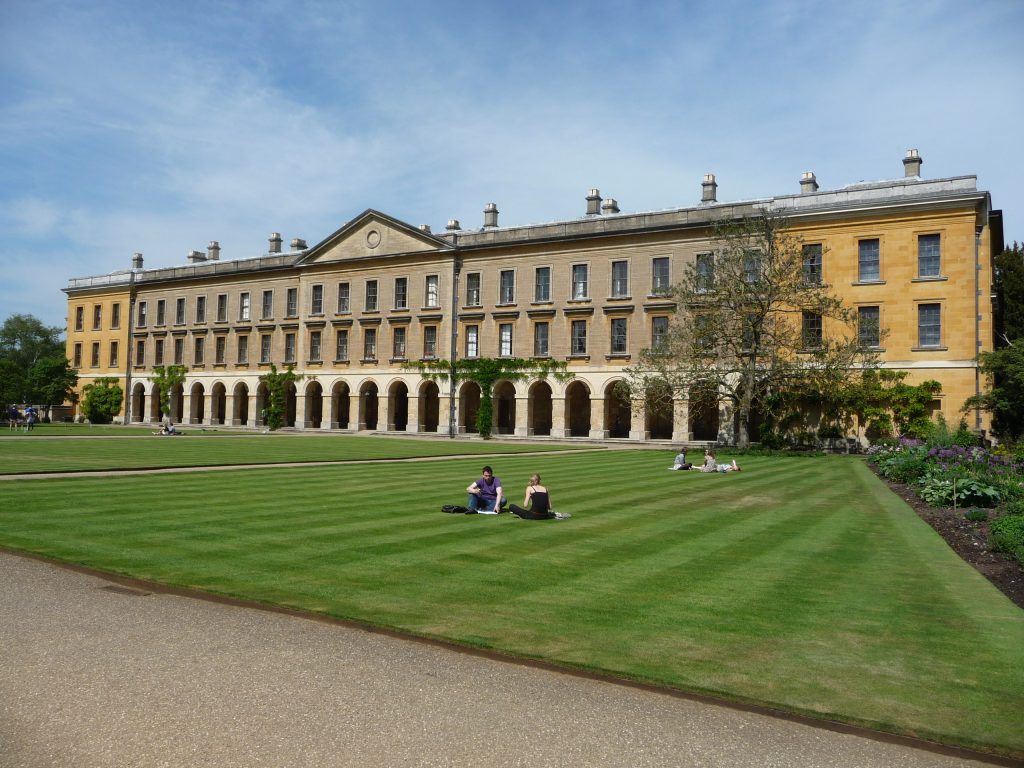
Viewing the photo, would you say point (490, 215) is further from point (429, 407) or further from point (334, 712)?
point (334, 712)

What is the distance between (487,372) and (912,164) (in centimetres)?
2868

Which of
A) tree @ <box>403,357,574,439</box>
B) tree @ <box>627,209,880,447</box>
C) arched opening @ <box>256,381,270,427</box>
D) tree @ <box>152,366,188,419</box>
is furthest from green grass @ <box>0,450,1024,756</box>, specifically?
tree @ <box>152,366,188,419</box>

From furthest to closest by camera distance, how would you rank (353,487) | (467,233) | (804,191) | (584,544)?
1. (467,233)
2. (804,191)
3. (353,487)
4. (584,544)

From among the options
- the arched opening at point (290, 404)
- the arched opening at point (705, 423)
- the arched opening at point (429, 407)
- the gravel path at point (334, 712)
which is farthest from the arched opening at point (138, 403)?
the gravel path at point (334, 712)

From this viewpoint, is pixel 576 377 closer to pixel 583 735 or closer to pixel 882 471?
pixel 882 471

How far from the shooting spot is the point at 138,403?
2896 inches

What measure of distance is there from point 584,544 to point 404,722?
6.64 meters

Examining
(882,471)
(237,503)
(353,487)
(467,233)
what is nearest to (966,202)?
(882,471)

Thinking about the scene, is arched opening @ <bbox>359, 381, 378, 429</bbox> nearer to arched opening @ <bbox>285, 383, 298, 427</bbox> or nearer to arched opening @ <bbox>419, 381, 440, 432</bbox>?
arched opening @ <bbox>419, 381, 440, 432</bbox>

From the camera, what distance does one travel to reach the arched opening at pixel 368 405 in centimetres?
5997

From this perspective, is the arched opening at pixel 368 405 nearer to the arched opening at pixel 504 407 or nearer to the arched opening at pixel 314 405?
the arched opening at pixel 314 405

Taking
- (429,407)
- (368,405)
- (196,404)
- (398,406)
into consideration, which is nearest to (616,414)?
(429,407)

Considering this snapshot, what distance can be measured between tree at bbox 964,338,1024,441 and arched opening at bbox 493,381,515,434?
28.7 m

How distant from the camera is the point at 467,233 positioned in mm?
55531
